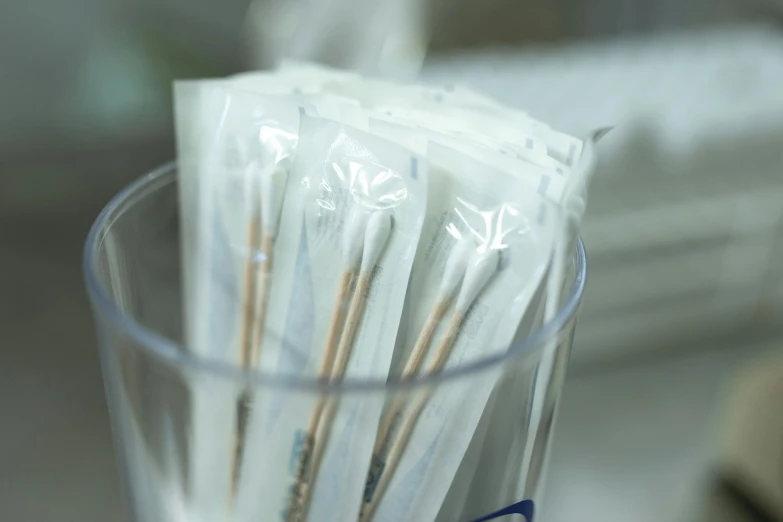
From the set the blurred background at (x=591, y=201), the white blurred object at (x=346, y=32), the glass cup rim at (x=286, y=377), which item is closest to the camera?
the glass cup rim at (x=286, y=377)

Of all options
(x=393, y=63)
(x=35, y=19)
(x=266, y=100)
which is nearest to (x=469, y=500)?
(x=266, y=100)

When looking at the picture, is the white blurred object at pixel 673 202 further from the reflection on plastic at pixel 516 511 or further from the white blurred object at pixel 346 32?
the reflection on plastic at pixel 516 511

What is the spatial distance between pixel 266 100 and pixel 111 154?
484 mm

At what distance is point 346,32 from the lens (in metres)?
0.70

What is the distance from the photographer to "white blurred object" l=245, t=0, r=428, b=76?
2.25 ft

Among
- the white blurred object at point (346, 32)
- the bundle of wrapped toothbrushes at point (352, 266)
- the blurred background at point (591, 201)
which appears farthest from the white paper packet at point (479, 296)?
the white blurred object at point (346, 32)

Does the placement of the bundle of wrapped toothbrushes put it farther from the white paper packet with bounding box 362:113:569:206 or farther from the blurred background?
the blurred background

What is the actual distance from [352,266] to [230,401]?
63mm

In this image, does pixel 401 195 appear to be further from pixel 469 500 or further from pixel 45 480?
pixel 45 480

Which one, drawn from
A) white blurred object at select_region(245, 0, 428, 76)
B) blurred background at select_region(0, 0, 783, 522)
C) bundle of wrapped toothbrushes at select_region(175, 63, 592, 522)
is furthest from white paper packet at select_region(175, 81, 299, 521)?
white blurred object at select_region(245, 0, 428, 76)

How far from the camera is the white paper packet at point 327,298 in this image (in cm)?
19

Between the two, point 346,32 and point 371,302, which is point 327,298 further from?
point 346,32

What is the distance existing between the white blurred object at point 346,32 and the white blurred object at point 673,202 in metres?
0.09

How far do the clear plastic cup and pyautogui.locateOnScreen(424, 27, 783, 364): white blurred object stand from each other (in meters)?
0.31
